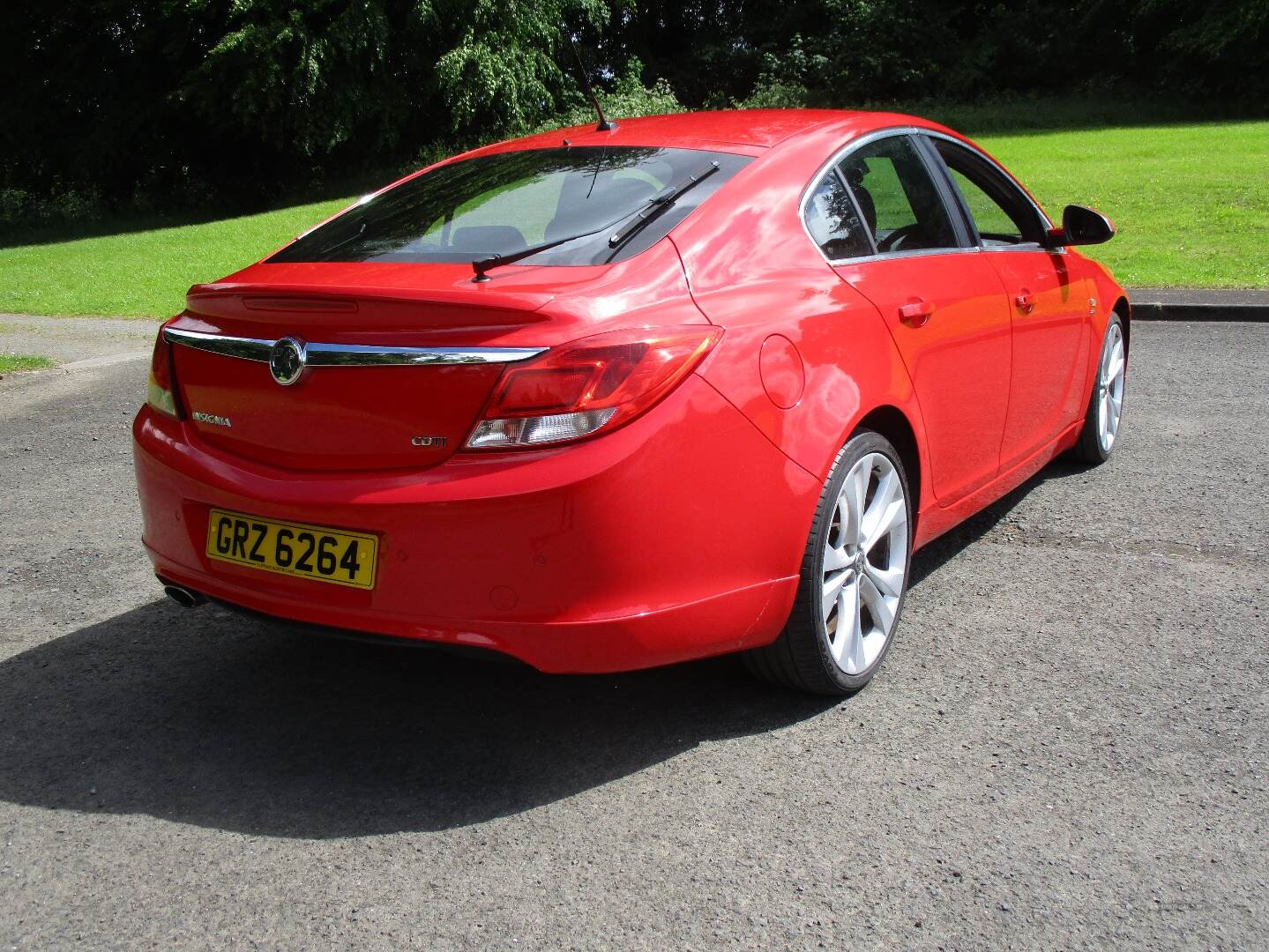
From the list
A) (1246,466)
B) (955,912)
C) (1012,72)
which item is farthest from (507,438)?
(1012,72)

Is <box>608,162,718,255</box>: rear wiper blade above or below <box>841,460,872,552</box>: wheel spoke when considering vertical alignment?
above

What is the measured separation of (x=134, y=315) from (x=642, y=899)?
12.0 metres

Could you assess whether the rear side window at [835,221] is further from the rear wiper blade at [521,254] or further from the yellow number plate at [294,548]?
the yellow number plate at [294,548]

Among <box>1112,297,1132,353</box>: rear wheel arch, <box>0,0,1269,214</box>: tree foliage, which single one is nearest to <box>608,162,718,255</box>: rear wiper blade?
<box>1112,297,1132,353</box>: rear wheel arch

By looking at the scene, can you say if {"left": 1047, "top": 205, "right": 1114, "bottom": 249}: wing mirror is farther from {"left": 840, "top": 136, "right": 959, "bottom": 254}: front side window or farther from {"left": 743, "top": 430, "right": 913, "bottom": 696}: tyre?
{"left": 743, "top": 430, "right": 913, "bottom": 696}: tyre

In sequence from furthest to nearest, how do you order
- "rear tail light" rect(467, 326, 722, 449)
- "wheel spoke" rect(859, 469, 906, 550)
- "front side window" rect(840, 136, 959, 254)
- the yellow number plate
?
"front side window" rect(840, 136, 959, 254), "wheel spoke" rect(859, 469, 906, 550), the yellow number plate, "rear tail light" rect(467, 326, 722, 449)

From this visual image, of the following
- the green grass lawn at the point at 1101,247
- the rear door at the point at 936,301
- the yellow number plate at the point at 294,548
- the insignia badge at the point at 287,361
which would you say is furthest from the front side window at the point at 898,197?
the green grass lawn at the point at 1101,247

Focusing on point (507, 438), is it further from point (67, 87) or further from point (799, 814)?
point (67, 87)

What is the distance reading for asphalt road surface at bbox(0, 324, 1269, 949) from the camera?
2.46 metres

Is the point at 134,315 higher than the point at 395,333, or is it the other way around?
the point at 395,333

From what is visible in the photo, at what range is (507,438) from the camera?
8.98ft

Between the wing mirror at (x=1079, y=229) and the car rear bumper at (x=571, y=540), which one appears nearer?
the car rear bumper at (x=571, y=540)

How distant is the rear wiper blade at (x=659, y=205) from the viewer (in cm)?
313

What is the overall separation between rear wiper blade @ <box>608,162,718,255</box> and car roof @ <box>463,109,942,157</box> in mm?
214
